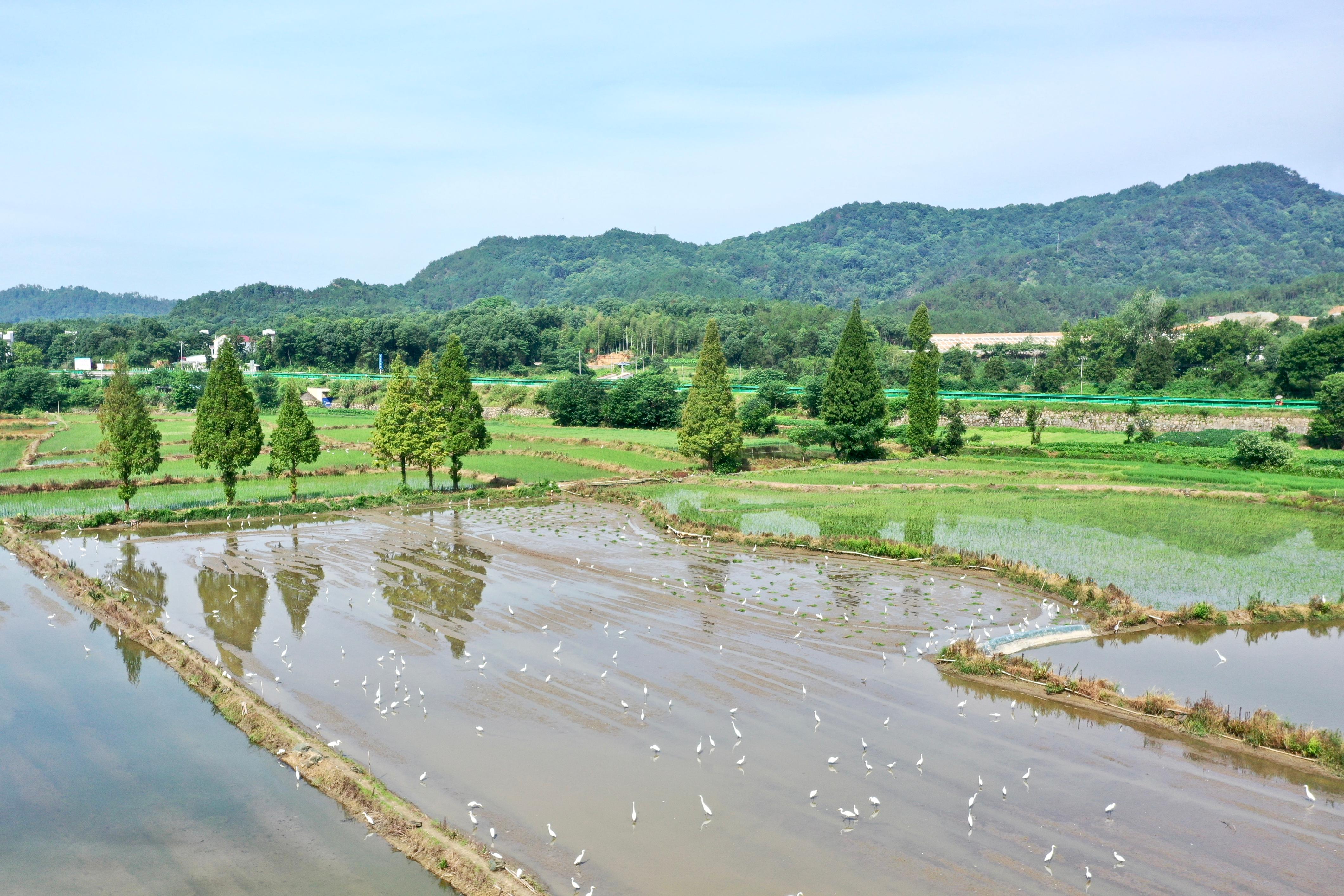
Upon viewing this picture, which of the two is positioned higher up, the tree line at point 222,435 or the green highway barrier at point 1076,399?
the tree line at point 222,435

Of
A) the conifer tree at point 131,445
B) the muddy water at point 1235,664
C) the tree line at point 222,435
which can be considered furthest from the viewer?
the tree line at point 222,435

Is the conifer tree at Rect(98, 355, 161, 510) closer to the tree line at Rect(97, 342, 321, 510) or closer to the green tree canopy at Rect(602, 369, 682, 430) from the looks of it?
the tree line at Rect(97, 342, 321, 510)

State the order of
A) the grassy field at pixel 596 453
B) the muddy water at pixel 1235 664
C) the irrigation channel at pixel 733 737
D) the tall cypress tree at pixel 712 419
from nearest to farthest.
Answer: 1. the irrigation channel at pixel 733 737
2. the muddy water at pixel 1235 664
3. the tall cypress tree at pixel 712 419
4. the grassy field at pixel 596 453

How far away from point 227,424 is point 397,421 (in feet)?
24.4

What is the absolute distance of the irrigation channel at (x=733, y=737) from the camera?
43.2 ft

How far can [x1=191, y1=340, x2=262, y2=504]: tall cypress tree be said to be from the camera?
40156 millimetres

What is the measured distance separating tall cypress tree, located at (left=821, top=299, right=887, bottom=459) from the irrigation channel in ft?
84.0

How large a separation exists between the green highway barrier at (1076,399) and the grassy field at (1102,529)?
31.5 m

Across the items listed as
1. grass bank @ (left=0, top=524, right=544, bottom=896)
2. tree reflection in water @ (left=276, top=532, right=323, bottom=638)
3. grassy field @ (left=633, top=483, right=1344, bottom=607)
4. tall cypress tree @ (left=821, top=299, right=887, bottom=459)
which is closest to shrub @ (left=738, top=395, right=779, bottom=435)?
tall cypress tree @ (left=821, top=299, right=887, bottom=459)

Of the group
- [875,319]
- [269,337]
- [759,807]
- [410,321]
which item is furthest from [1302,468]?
[269,337]

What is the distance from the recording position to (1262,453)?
158 feet

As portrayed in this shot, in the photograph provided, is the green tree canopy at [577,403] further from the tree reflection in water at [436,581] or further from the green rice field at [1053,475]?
the tree reflection in water at [436,581]

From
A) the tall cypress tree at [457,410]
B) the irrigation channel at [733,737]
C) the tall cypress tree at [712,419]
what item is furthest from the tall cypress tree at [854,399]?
the irrigation channel at [733,737]

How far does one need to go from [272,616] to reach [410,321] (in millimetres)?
119661
